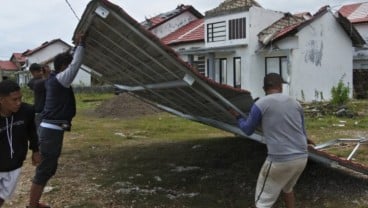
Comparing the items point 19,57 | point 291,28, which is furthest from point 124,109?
point 19,57

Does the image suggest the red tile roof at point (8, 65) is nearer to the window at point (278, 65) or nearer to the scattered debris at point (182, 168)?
the window at point (278, 65)

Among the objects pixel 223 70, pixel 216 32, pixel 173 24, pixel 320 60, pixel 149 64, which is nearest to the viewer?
pixel 149 64

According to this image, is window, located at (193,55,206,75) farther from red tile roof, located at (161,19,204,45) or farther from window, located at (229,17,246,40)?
window, located at (229,17,246,40)

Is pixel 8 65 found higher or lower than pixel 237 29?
lower

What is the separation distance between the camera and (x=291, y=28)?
23656 mm

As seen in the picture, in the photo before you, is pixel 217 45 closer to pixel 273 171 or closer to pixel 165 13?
pixel 165 13

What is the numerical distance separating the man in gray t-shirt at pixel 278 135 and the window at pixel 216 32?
22111 millimetres

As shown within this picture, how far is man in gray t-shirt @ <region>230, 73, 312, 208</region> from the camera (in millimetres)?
4828

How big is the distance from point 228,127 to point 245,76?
1884 centimetres

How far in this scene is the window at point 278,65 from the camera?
963 inches

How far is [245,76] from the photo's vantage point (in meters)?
26.0

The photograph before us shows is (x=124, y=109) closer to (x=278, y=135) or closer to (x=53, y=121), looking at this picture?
(x=53, y=121)

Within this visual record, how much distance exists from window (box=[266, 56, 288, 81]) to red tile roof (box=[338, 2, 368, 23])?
7.76 metres

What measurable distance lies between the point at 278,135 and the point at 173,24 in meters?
31.1
